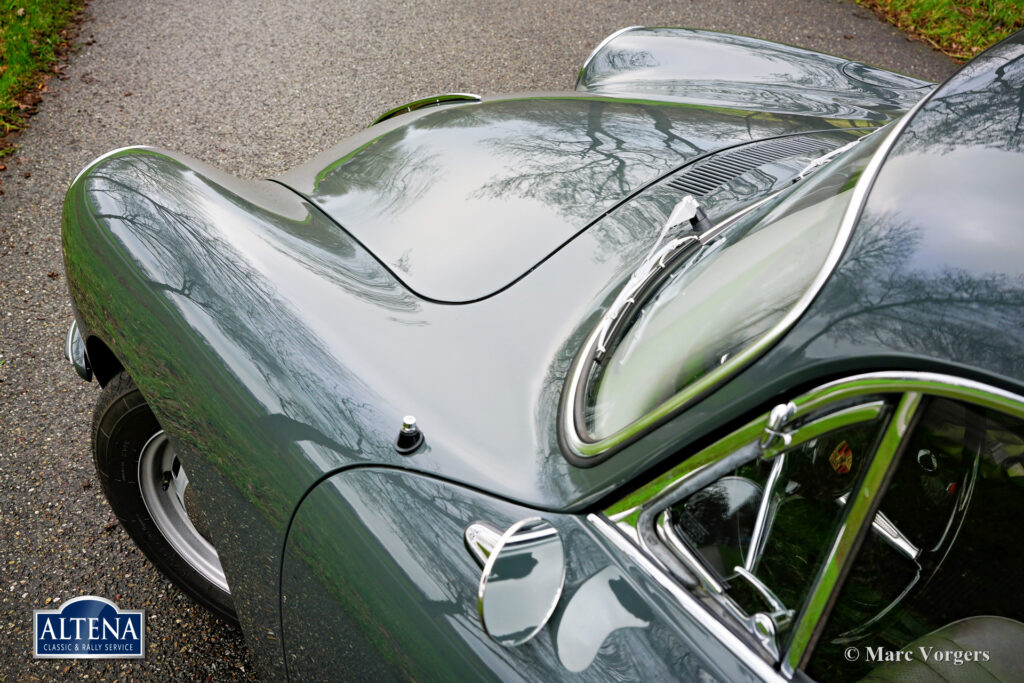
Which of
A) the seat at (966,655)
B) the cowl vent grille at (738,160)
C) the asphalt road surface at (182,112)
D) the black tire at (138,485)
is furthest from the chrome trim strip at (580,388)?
the asphalt road surface at (182,112)

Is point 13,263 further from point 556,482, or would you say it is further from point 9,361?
point 556,482

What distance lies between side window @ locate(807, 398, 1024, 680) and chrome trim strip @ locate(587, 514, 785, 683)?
0.12 m

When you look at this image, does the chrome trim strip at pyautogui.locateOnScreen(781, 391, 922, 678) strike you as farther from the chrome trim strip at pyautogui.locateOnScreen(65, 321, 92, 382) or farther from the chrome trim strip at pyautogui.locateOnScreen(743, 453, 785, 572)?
the chrome trim strip at pyautogui.locateOnScreen(65, 321, 92, 382)

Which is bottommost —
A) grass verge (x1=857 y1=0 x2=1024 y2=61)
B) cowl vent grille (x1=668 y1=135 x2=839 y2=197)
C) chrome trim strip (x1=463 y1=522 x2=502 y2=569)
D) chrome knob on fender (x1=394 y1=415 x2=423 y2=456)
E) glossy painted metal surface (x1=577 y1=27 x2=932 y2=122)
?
chrome trim strip (x1=463 y1=522 x2=502 y2=569)

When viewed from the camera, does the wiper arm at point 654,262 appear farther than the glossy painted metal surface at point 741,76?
No

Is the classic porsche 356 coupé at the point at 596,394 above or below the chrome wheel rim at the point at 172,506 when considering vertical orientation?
above

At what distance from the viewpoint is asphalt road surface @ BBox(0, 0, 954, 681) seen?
95.4 inches

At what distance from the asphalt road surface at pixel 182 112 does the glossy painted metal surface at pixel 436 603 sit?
993mm

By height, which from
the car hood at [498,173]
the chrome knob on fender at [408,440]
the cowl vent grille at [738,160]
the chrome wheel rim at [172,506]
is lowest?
the chrome wheel rim at [172,506]

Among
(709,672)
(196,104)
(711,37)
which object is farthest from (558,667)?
(196,104)

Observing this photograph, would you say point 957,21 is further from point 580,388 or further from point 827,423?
point 827,423

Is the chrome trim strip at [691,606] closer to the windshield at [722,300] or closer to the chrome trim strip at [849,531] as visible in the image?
the chrome trim strip at [849,531]

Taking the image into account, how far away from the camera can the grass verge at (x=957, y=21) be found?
5336 mm

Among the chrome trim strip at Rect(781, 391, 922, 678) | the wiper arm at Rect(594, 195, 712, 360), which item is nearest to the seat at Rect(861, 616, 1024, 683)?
the chrome trim strip at Rect(781, 391, 922, 678)
